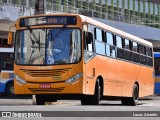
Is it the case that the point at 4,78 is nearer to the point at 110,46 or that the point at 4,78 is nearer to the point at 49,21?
the point at 110,46

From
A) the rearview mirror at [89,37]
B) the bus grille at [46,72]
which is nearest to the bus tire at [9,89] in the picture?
the bus grille at [46,72]

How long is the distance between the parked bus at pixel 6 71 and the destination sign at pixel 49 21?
41.7 ft

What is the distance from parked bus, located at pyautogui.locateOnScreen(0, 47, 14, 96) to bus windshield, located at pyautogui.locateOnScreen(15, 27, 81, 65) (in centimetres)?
1287

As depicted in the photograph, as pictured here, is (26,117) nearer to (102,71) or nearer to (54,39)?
(54,39)

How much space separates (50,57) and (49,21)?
1300 mm

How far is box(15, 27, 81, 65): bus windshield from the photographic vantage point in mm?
18203

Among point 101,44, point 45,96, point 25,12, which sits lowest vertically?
point 45,96

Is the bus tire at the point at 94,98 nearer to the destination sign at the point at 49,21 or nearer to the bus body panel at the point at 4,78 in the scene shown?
the destination sign at the point at 49,21

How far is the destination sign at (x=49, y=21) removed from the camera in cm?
1859

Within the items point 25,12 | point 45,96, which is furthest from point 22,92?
point 25,12

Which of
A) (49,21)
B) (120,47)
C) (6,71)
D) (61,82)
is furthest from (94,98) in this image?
(6,71)

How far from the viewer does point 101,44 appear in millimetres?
20016

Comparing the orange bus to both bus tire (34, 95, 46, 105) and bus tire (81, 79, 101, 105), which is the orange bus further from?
bus tire (34, 95, 46, 105)

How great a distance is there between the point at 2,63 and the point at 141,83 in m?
9.28
